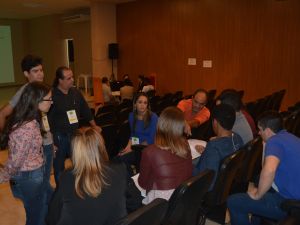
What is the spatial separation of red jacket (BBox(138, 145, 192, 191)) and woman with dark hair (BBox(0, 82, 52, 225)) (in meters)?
0.75

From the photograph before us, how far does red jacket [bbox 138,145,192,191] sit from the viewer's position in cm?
232

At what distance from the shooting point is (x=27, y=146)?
7.34ft

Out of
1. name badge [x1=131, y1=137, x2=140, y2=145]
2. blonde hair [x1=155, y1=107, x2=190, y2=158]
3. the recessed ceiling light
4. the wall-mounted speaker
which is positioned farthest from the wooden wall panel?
blonde hair [x1=155, y1=107, x2=190, y2=158]

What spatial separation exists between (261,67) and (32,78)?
246 inches

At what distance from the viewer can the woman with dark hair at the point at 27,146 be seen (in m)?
2.21

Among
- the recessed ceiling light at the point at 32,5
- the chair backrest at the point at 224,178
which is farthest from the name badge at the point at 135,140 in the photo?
the recessed ceiling light at the point at 32,5

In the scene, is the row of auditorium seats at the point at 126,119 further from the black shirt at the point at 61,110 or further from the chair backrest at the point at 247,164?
the chair backrest at the point at 247,164

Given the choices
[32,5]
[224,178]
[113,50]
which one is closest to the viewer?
[224,178]

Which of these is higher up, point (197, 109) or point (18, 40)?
point (18, 40)

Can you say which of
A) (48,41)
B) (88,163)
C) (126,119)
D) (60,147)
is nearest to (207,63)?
(126,119)

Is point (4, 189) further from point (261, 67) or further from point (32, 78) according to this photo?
point (261, 67)

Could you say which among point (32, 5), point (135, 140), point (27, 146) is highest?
point (32, 5)

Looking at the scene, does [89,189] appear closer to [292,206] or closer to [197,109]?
[292,206]

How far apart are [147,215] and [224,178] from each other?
3.67 feet
